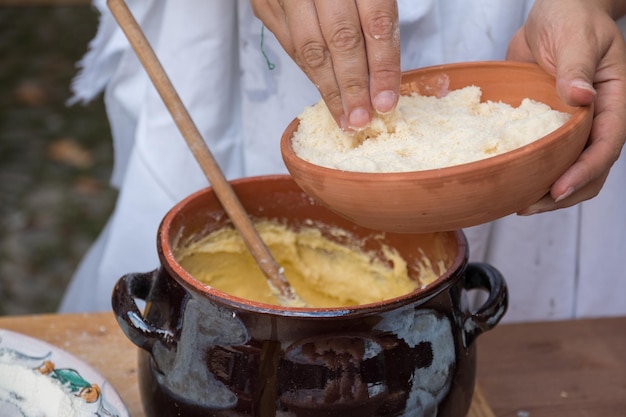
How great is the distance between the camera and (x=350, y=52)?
65 cm

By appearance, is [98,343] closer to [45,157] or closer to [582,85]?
[582,85]

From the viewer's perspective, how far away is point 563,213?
1171 millimetres

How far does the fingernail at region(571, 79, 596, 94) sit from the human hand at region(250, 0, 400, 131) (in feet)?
0.48

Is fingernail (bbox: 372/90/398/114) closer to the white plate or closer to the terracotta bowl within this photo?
the terracotta bowl

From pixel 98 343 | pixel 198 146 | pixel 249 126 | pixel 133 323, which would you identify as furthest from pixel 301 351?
pixel 249 126

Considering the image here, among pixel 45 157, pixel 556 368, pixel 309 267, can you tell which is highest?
pixel 309 267

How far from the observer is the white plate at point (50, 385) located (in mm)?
665

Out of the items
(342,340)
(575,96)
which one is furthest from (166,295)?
(575,96)

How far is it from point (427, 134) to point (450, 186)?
0.36 ft

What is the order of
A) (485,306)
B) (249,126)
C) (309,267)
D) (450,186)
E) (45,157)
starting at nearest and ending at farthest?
(450,186) → (485,306) → (309,267) → (249,126) → (45,157)

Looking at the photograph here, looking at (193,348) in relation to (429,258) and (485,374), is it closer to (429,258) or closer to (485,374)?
(429,258)

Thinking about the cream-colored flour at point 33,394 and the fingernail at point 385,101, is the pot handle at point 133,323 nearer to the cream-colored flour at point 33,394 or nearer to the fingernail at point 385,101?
the cream-colored flour at point 33,394

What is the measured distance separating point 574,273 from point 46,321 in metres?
0.78

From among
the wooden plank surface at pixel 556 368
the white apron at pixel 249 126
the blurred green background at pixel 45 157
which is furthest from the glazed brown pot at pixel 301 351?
the blurred green background at pixel 45 157
